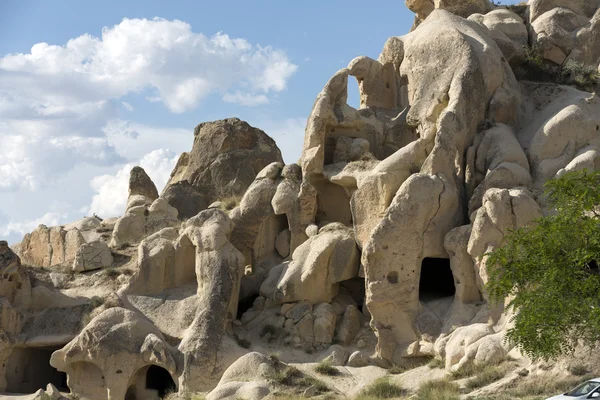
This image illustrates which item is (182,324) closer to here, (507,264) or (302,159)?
(302,159)

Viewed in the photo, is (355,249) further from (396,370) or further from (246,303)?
(396,370)

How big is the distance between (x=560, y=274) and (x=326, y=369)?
9569mm

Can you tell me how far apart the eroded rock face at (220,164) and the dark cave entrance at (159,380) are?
30.2 ft

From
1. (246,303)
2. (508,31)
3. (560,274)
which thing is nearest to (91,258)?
(246,303)

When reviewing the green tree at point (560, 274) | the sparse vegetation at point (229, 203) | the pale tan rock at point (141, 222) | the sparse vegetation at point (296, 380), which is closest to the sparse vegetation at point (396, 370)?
the sparse vegetation at point (296, 380)

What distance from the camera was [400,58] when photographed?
36.2 m

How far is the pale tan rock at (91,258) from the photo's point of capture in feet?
116

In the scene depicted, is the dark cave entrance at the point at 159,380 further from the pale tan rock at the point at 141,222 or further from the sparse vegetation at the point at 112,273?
the pale tan rock at the point at 141,222

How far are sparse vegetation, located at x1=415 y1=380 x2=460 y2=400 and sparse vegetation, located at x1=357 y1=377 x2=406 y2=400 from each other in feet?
2.63

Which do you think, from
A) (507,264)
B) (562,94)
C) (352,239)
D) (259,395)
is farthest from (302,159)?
(507,264)

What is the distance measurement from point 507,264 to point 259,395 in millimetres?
6577

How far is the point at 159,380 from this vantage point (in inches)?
1267

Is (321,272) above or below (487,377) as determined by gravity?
above

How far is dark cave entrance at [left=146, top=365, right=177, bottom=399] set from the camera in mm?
31484
